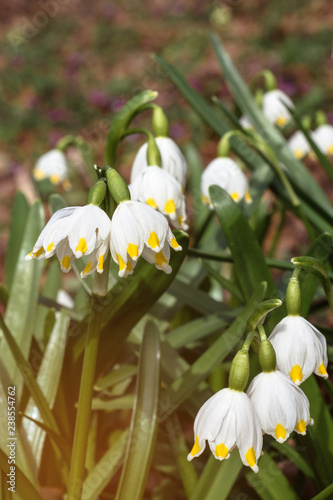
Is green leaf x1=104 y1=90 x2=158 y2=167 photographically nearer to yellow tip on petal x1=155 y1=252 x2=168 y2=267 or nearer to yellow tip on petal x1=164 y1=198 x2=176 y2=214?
yellow tip on petal x1=164 y1=198 x2=176 y2=214

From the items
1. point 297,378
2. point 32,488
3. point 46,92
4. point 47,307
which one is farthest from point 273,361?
point 46,92

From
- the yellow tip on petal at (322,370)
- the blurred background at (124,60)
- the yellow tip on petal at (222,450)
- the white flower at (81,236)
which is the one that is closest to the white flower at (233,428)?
the yellow tip on petal at (222,450)

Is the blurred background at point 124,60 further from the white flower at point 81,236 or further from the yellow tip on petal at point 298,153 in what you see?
the white flower at point 81,236

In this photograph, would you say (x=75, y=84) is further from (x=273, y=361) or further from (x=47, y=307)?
(x=273, y=361)

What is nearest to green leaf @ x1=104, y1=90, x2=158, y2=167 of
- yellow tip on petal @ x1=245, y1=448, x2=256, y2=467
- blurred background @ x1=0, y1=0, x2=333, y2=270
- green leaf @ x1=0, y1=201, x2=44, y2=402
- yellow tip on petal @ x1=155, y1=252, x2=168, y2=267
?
green leaf @ x1=0, y1=201, x2=44, y2=402

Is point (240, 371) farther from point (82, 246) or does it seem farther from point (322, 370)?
point (82, 246)
